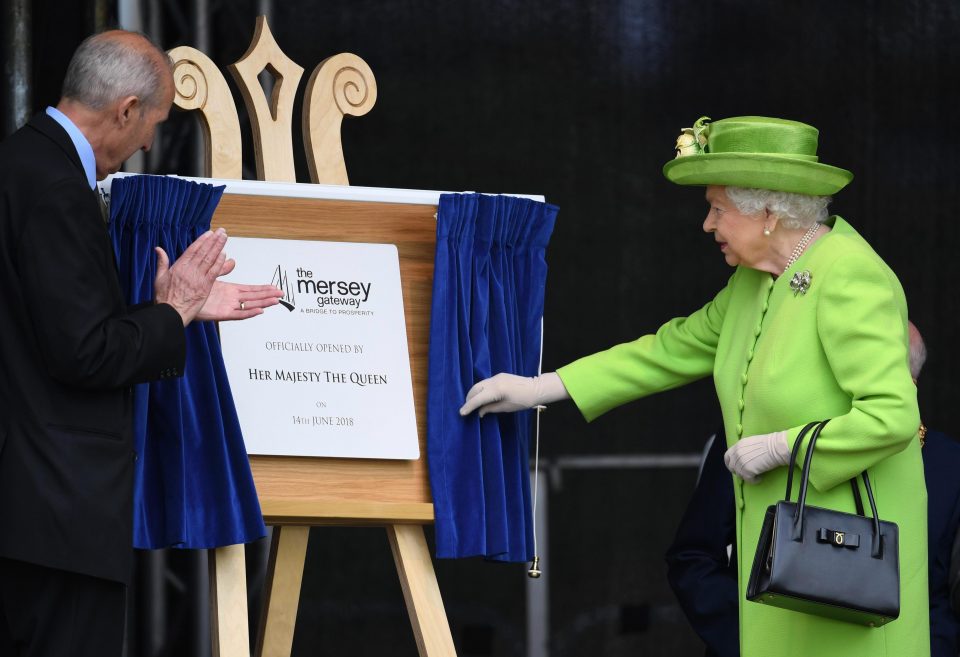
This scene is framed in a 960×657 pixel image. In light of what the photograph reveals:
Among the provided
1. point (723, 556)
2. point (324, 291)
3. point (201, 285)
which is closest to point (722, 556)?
point (723, 556)

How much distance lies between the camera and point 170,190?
255 centimetres

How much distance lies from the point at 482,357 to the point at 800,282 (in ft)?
2.14

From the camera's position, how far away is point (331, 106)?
2.92m

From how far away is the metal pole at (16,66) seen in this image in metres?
3.55

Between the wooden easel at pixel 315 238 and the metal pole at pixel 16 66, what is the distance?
0.96 metres

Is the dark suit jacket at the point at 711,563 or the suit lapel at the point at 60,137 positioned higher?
the suit lapel at the point at 60,137

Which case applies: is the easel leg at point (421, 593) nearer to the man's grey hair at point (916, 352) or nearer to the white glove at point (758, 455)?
the white glove at point (758, 455)

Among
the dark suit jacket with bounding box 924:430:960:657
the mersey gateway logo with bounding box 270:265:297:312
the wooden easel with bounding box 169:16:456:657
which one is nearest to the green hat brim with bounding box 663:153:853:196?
the wooden easel with bounding box 169:16:456:657

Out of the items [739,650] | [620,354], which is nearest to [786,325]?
[620,354]

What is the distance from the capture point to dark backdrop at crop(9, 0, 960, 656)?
4.89m

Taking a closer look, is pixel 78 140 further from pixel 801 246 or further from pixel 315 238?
pixel 801 246

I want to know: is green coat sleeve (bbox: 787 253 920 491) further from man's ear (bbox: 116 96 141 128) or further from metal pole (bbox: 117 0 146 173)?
metal pole (bbox: 117 0 146 173)

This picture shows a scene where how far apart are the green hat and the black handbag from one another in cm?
49

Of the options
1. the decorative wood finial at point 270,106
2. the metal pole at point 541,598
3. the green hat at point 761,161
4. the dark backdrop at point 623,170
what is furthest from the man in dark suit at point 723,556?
the dark backdrop at point 623,170
